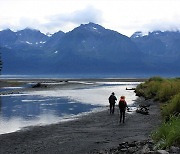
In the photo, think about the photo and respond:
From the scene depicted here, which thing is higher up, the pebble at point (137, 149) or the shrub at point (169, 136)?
the shrub at point (169, 136)

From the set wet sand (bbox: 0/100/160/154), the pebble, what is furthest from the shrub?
wet sand (bbox: 0/100/160/154)

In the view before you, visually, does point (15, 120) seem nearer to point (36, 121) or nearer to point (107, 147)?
point (36, 121)

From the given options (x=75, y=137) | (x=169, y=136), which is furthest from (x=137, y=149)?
(x=75, y=137)

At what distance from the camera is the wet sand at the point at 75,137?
1928 centimetres

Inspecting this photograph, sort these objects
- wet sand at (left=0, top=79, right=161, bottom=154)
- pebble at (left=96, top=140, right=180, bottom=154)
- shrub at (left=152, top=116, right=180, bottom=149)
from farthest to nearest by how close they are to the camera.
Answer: wet sand at (left=0, top=79, right=161, bottom=154), shrub at (left=152, top=116, right=180, bottom=149), pebble at (left=96, top=140, right=180, bottom=154)

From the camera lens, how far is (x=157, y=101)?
163 feet

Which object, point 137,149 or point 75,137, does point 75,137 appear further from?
point 137,149

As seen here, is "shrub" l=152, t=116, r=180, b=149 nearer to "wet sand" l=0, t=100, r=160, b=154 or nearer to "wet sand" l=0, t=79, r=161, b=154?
"wet sand" l=0, t=79, r=161, b=154

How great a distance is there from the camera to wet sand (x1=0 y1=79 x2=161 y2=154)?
19.3 meters

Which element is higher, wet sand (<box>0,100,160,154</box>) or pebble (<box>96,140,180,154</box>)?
pebble (<box>96,140,180,154</box>)

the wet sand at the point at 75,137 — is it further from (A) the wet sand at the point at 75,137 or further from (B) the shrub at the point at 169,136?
(B) the shrub at the point at 169,136

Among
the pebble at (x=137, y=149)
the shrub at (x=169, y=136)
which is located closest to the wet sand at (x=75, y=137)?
the pebble at (x=137, y=149)

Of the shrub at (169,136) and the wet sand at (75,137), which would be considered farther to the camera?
the wet sand at (75,137)

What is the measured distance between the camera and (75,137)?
22828mm
